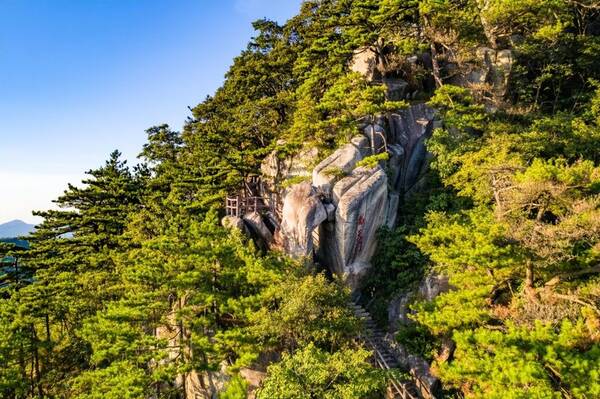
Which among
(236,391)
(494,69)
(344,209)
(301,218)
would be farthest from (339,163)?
(236,391)

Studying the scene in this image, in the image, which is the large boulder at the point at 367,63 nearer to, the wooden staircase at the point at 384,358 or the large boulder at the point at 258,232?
the large boulder at the point at 258,232

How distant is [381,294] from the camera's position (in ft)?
67.6

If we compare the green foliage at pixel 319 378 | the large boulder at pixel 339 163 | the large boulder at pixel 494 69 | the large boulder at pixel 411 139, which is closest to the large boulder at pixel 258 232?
the large boulder at pixel 339 163

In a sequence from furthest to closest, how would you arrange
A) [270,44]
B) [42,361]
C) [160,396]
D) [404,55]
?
[270,44], [404,55], [42,361], [160,396]

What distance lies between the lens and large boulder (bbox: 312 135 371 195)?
2194 centimetres

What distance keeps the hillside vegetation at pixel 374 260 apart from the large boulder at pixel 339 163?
1.13 metres

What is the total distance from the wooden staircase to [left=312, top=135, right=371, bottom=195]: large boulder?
7520 mm

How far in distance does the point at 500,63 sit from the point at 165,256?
26.7 meters

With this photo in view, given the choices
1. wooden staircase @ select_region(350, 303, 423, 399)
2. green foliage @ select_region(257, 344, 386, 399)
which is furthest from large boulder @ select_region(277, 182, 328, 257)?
green foliage @ select_region(257, 344, 386, 399)

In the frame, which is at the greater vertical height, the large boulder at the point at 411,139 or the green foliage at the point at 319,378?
the large boulder at the point at 411,139

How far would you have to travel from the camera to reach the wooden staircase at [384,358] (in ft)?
50.1

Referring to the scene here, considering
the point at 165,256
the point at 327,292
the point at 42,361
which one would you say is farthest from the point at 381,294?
the point at 42,361

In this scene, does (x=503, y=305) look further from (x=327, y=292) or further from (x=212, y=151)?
(x=212, y=151)

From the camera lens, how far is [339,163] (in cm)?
2270
